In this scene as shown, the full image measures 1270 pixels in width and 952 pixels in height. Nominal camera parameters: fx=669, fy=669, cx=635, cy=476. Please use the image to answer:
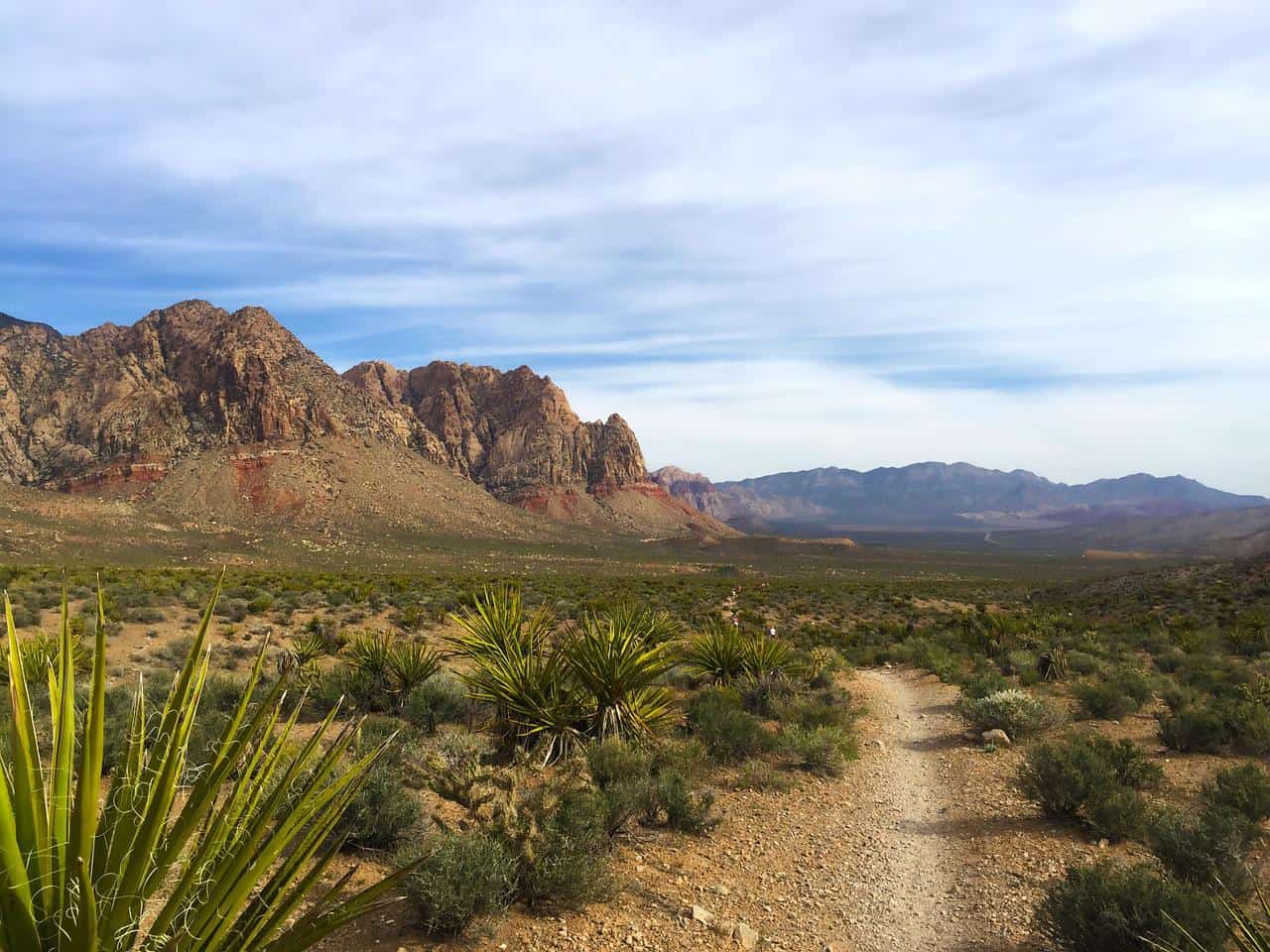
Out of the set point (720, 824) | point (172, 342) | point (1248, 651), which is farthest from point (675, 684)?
point (172, 342)

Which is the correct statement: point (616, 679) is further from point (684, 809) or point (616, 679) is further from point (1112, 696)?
point (1112, 696)

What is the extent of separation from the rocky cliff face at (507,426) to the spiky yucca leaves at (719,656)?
12547cm

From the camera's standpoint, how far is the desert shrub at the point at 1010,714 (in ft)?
33.4

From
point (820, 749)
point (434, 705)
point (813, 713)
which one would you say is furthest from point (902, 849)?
point (434, 705)

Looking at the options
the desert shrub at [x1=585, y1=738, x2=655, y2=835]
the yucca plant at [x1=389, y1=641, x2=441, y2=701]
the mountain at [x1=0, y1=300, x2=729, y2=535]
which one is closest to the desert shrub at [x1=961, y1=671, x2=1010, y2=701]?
the desert shrub at [x1=585, y1=738, x2=655, y2=835]

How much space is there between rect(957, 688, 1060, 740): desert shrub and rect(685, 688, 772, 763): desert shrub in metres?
3.39

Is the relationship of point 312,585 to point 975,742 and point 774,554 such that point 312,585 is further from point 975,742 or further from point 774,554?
point 774,554

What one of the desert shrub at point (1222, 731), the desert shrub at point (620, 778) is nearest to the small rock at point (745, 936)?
the desert shrub at point (620, 778)

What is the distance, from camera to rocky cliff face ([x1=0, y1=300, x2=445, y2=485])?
298ft

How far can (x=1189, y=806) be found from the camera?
23.8 ft

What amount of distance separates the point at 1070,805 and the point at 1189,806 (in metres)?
1.56

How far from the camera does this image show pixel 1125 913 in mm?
4465

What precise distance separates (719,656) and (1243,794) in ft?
24.8

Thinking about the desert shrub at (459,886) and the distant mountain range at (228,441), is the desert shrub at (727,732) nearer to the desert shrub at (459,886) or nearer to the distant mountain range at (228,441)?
the desert shrub at (459,886)
